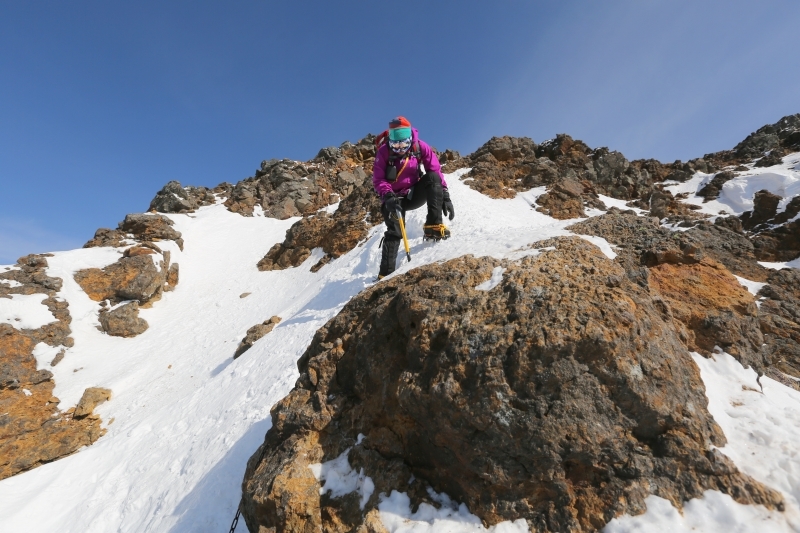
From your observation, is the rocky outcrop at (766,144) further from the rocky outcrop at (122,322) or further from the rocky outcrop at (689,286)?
the rocky outcrop at (122,322)

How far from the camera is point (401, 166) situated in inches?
343

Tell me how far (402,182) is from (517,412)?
7129 millimetres

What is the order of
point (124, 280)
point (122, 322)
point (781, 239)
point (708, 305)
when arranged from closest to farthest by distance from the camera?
1. point (708, 305)
2. point (781, 239)
3. point (122, 322)
4. point (124, 280)

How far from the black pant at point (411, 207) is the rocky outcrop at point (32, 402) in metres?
11.4

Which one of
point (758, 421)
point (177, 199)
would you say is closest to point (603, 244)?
point (758, 421)

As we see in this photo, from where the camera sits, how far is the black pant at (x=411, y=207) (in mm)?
8758

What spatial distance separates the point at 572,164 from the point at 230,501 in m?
33.3

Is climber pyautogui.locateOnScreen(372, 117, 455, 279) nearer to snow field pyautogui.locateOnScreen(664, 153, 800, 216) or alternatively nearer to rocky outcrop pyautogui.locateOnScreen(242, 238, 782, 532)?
rocky outcrop pyautogui.locateOnScreen(242, 238, 782, 532)

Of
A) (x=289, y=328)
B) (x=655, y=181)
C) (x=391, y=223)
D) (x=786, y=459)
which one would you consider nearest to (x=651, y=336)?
(x=786, y=459)

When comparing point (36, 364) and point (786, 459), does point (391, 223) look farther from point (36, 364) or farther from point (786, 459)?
point (36, 364)

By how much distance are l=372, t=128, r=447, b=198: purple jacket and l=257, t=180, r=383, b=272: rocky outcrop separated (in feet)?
25.2

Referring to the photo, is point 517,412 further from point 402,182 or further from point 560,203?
point 560,203

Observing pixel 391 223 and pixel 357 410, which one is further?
pixel 391 223

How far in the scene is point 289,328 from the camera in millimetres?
9250
